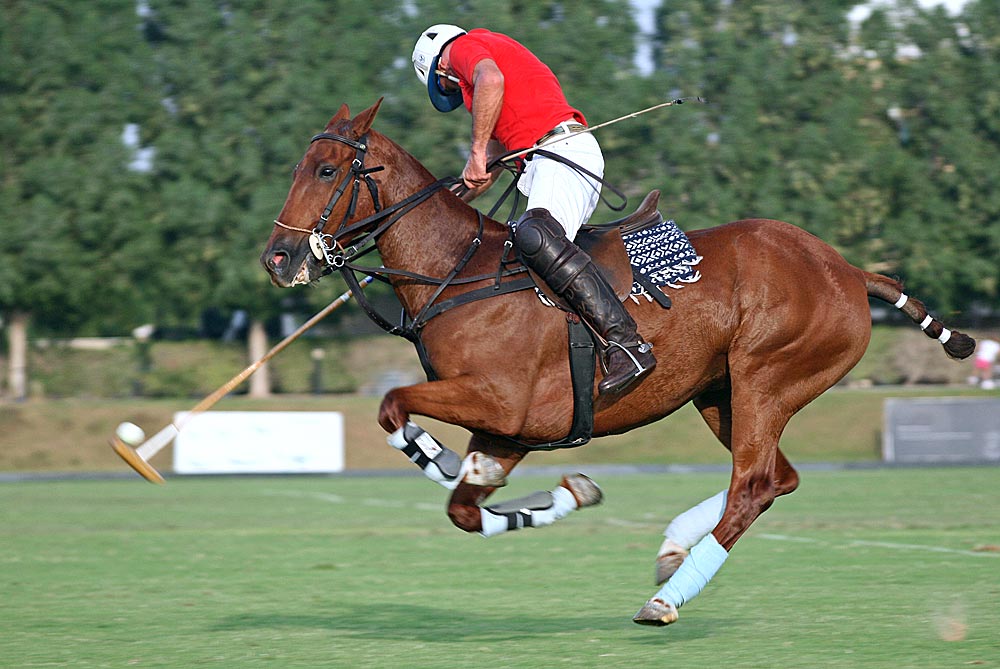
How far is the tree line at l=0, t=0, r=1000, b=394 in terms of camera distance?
108ft

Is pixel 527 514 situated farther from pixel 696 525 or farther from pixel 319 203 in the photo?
pixel 319 203

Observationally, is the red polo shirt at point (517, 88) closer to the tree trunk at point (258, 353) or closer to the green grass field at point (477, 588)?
the green grass field at point (477, 588)

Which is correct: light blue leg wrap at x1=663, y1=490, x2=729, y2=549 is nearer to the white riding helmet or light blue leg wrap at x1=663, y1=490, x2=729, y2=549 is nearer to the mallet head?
the white riding helmet

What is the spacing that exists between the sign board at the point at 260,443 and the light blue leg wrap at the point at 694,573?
17841 millimetres

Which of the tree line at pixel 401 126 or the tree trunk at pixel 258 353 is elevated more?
the tree line at pixel 401 126

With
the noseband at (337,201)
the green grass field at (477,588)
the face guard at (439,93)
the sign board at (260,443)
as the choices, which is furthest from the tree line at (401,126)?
the noseband at (337,201)

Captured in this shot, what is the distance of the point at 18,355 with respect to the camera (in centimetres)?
3356

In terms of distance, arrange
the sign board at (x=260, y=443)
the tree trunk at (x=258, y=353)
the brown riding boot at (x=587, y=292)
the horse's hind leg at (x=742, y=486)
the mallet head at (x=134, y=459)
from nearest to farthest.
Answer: the brown riding boot at (x=587, y=292) → the horse's hind leg at (x=742, y=486) → the mallet head at (x=134, y=459) → the sign board at (x=260, y=443) → the tree trunk at (x=258, y=353)

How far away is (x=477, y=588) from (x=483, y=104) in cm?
418

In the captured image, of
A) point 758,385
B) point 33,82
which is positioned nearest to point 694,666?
point 758,385

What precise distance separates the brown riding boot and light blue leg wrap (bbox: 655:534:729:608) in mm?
873

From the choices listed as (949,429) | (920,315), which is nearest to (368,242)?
(920,315)

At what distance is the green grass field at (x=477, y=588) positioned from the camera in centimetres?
678

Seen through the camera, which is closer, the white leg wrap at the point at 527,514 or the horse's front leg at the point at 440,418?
the horse's front leg at the point at 440,418
